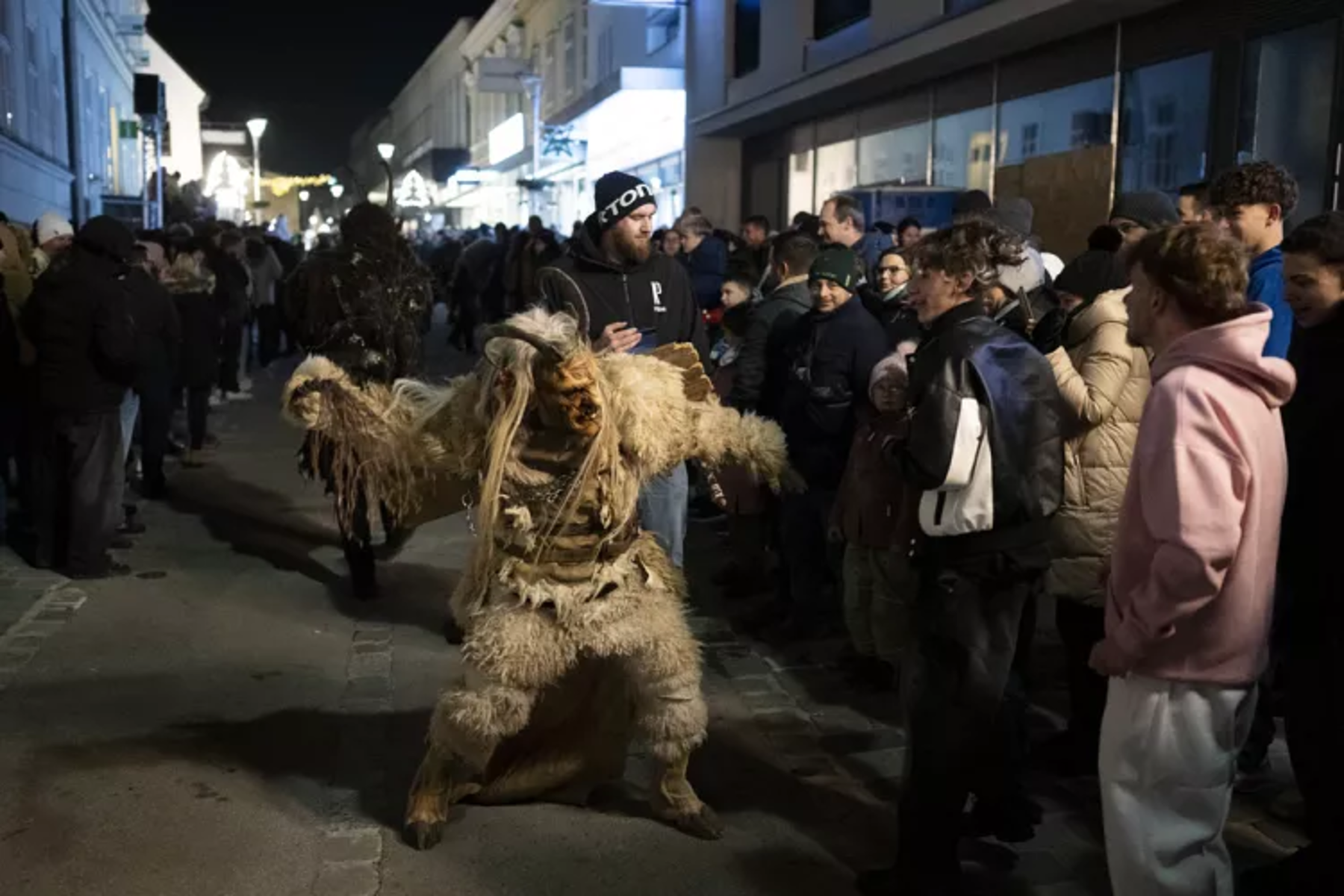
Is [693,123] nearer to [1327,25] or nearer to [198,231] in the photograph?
[198,231]

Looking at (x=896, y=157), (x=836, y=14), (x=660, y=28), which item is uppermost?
(x=660, y=28)

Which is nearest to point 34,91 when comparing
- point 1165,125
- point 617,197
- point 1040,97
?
point 1040,97

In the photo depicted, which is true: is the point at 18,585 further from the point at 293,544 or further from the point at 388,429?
the point at 388,429

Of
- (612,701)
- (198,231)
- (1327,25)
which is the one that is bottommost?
(612,701)

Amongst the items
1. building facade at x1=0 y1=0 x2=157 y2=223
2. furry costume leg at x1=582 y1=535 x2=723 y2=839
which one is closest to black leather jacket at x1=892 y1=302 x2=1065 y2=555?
furry costume leg at x1=582 y1=535 x2=723 y2=839

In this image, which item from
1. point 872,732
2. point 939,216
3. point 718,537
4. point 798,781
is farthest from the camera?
point 939,216

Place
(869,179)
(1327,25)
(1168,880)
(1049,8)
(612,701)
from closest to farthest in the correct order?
(1168,880), (612,701), (1327,25), (1049,8), (869,179)

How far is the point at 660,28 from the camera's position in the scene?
80.3 feet

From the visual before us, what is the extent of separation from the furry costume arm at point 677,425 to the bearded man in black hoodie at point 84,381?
14.1 ft

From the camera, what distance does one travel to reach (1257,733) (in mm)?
A: 4852

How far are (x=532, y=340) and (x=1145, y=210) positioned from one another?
10.7 feet

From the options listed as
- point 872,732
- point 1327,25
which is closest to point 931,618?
point 872,732

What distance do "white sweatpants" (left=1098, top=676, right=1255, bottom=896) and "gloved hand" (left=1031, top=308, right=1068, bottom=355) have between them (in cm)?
228

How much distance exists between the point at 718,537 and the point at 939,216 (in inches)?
196
